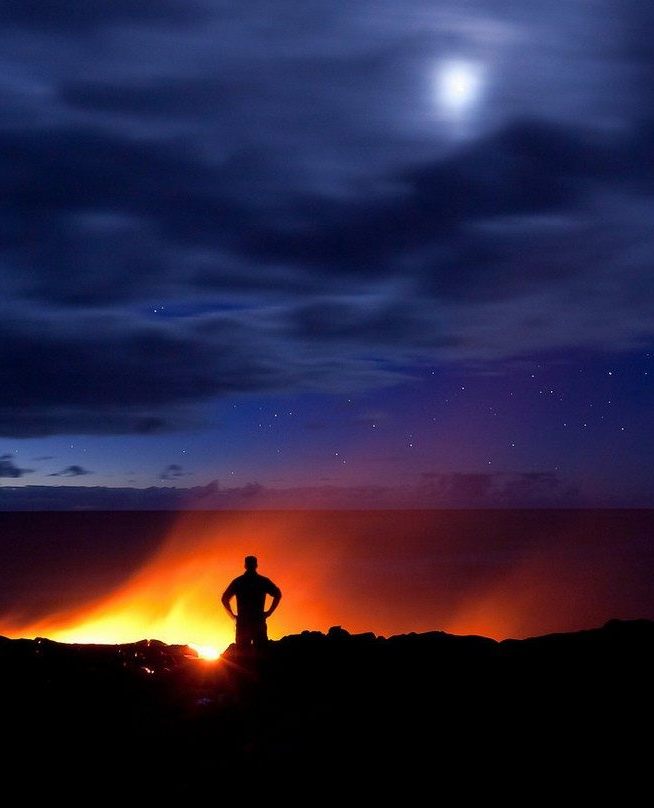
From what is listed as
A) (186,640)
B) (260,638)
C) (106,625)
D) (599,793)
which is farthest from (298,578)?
(599,793)

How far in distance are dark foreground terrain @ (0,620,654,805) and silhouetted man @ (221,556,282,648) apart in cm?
46

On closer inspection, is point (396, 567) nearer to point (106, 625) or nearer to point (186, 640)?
point (106, 625)

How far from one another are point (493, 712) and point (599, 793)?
2.90 meters

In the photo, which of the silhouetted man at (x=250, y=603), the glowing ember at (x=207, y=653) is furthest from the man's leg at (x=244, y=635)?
the glowing ember at (x=207, y=653)

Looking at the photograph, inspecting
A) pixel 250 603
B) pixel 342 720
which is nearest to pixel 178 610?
pixel 250 603

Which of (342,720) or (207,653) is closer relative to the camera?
(342,720)

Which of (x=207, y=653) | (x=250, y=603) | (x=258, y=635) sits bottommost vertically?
(x=207, y=653)

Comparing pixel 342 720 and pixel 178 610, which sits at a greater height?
pixel 178 610

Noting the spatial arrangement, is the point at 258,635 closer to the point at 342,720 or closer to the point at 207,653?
the point at 207,653

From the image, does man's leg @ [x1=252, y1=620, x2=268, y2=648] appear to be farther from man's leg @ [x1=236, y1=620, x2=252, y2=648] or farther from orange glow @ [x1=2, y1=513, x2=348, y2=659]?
orange glow @ [x1=2, y1=513, x2=348, y2=659]

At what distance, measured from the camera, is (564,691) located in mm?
15070

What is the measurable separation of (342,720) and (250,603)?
4.96 meters

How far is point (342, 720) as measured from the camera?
14023mm

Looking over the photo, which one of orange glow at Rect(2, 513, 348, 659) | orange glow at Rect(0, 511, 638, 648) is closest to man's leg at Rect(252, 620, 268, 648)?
orange glow at Rect(2, 513, 348, 659)
